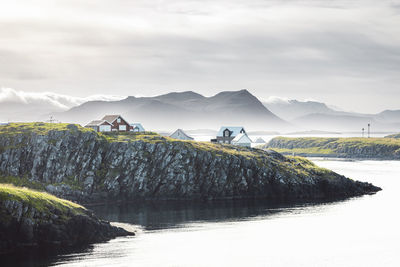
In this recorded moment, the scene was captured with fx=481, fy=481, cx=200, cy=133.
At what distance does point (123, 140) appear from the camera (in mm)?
151875

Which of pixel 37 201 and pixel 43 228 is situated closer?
pixel 43 228

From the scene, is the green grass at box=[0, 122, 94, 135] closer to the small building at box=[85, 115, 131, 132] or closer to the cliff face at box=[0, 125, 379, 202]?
the cliff face at box=[0, 125, 379, 202]

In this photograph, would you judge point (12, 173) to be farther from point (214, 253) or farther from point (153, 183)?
point (214, 253)

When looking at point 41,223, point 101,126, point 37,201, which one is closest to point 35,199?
point 37,201

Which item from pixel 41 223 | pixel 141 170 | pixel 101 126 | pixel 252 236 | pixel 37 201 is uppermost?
pixel 101 126

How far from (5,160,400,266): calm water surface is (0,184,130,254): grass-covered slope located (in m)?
5.33

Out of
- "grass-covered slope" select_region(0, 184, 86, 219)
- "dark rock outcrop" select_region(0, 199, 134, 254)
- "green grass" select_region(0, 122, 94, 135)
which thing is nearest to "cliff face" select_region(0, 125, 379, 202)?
"green grass" select_region(0, 122, 94, 135)

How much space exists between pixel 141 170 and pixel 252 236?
186ft

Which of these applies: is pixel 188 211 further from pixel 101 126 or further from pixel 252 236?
pixel 101 126

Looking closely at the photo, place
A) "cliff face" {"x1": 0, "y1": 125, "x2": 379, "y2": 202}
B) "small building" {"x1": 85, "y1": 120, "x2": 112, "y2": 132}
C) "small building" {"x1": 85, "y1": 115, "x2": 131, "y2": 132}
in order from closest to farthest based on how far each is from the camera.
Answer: "cliff face" {"x1": 0, "y1": 125, "x2": 379, "y2": 202}
"small building" {"x1": 85, "y1": 120, "x2": 112, "y2": 132}
"small building" {"x1": 85, "y1": 115, "x2": 131, "y2": 132}

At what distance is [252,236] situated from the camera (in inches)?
3671

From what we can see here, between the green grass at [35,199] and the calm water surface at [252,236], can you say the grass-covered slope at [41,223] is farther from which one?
the calm water surface at [252,236]

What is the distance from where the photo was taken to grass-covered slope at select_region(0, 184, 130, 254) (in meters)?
78.7

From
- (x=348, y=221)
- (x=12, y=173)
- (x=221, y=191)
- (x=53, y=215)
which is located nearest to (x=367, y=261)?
(x=348, y=221)
